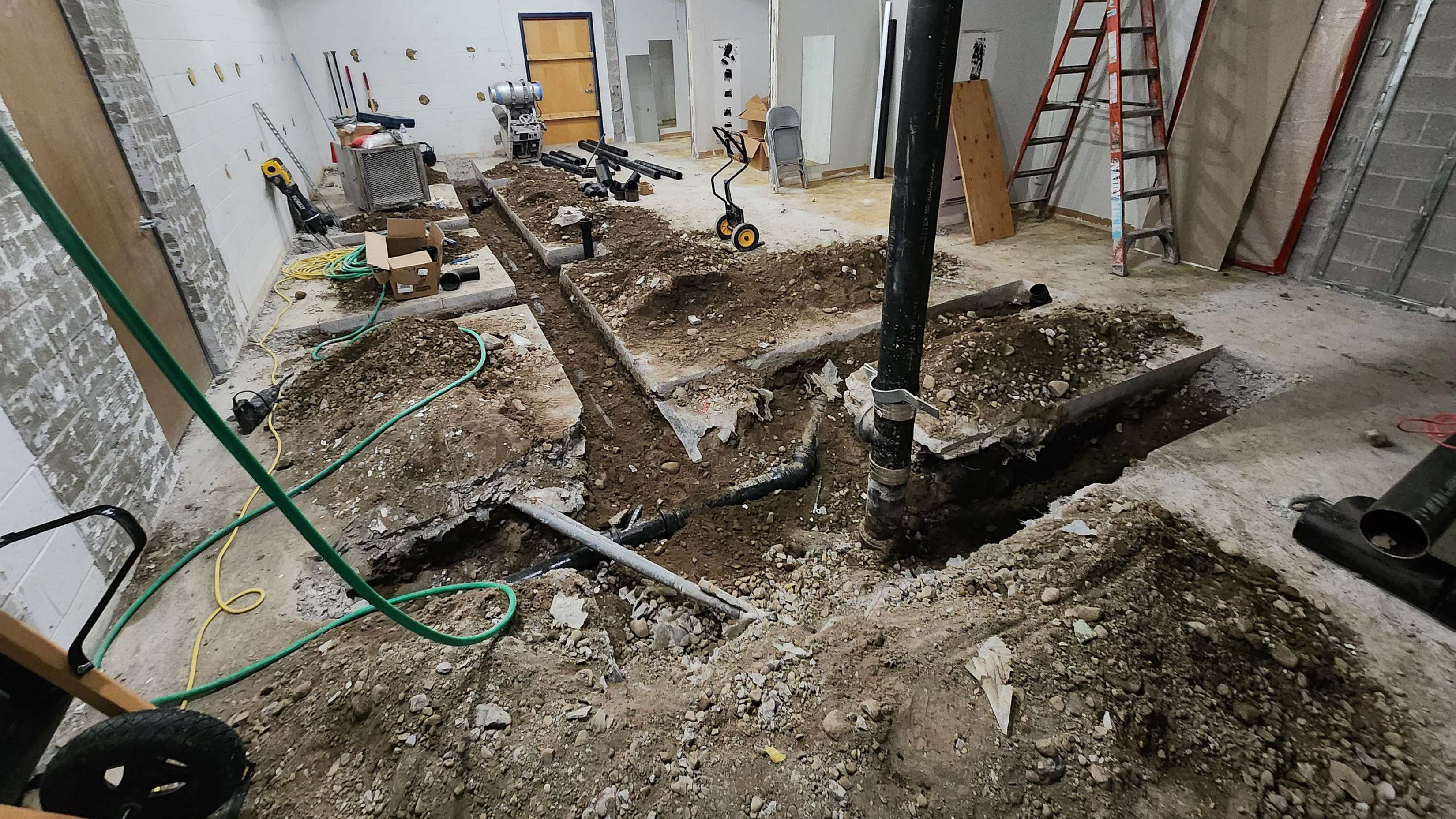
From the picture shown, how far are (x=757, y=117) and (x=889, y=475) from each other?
6.66 m

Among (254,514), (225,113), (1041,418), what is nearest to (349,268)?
(225,113)

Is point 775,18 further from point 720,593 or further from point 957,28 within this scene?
point 720,593

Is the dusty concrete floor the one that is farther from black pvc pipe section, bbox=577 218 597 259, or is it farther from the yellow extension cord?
black pvc pipe section, bbox=577 218 597 259

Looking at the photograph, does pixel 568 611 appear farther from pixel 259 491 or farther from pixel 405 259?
pixel 405 259

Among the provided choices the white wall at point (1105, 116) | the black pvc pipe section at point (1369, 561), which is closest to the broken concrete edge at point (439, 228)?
the white wall at point (1105, 116)

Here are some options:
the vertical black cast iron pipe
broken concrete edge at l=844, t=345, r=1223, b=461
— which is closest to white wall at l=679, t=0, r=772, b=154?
broken concrete edge at l=844, t=345, r=1223, b=461

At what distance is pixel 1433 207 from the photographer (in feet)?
11.6

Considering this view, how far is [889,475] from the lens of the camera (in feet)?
7.24

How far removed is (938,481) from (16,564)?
3.14 m

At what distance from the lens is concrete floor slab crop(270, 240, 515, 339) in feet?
13.4

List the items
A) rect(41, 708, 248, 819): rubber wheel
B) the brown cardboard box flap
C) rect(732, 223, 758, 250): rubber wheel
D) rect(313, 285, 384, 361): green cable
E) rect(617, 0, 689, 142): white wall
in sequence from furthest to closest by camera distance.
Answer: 1. rect(617, 0, 689, 142): white wall
2. the brown cardboard box flap
3. rect(732, 223, 758, 250): rubber wheel
4. rect(313, 285, 384, 361): green cable
5. rect(41, 708, 248, 819): rubber wheel

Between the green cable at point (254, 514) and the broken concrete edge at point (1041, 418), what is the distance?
2.09 meters

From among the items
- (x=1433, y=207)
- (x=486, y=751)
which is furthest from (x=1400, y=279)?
(x=486, y=751)

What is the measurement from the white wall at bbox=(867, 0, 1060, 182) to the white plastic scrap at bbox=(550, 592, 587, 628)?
4.64m
